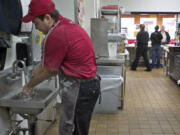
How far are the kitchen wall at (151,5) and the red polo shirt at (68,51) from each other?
7.42 metres

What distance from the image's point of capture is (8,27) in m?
1.73

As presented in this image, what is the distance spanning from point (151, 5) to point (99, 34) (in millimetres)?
5805

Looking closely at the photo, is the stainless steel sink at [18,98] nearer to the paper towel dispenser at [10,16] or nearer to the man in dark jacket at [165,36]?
the paper towel dispenser at [10,16]

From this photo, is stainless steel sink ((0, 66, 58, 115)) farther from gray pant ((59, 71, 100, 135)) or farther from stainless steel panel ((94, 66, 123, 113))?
stainless steel panel ((94, 66, 123, 113))

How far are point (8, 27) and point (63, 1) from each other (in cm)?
189

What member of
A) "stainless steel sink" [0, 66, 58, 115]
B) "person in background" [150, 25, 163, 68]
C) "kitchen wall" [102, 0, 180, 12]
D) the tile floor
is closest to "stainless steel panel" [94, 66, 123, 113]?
the tile floor

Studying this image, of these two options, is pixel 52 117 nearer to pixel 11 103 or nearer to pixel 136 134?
pixel 136 134

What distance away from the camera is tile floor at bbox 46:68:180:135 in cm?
302

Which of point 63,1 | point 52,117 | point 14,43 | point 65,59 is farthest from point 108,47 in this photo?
point 65,59

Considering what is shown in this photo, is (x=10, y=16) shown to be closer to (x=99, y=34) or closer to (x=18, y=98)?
(x=18, y=98)

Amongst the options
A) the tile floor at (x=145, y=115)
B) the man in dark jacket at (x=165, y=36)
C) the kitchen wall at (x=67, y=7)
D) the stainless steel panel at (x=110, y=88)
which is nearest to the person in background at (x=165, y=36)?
the man in dark jacket at (x=165, y=36)

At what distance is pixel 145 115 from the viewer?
3.51 m

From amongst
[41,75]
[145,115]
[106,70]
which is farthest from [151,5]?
[41,75]

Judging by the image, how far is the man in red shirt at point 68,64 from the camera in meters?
1.56
